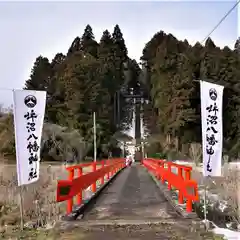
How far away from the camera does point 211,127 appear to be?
8547 millimetres

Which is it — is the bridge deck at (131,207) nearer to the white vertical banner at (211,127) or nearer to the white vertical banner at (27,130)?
the white vertical banner at (211,127)

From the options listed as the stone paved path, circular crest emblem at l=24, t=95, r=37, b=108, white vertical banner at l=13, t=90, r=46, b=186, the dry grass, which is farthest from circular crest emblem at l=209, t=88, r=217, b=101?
the dry grass

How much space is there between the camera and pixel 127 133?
3610 inches

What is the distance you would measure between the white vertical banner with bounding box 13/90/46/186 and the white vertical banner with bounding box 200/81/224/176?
3433 mm

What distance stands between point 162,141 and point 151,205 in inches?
2204

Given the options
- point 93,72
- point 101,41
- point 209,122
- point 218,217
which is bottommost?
point 218,217

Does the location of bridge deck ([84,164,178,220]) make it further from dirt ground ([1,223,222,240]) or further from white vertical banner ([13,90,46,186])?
white vertical banner ([13,90,46,186])

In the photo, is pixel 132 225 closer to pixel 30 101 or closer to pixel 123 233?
pixel 123 233

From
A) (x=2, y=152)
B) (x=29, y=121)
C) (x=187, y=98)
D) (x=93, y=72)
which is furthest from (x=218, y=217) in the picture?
(x=93, y=72)

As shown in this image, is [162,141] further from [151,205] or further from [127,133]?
[151,205]

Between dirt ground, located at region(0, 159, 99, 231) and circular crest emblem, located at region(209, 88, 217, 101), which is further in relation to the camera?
dirt ground, located at region(0, 159, 99, 231)

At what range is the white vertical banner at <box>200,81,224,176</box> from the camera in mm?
8391

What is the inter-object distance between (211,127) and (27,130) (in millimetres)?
3871

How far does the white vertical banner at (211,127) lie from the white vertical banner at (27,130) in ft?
11.3
